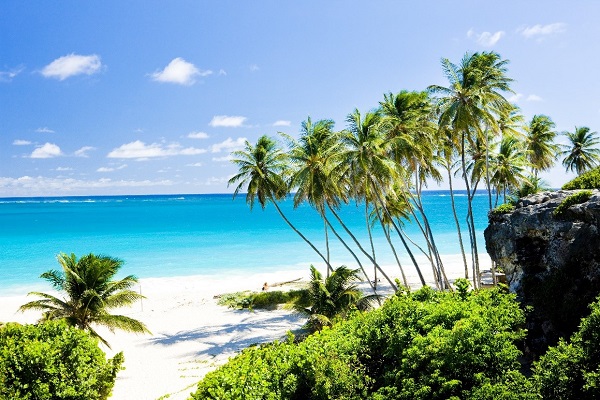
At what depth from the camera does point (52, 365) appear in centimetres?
1049

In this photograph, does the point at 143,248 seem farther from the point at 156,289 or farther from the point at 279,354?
the point at 279,354

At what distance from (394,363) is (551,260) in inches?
302

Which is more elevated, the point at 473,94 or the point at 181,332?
the point at 473,94

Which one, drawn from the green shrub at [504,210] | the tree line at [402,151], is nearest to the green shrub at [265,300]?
the tree line at [402,151]

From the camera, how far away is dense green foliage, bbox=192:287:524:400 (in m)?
7.72

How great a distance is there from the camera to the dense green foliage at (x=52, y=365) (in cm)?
1011

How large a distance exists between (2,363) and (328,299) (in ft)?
36.7

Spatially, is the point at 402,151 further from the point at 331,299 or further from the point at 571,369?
the point at 571,369

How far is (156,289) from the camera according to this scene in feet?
108

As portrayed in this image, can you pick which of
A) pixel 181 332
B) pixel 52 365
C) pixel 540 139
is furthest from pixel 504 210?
pixel 540 139

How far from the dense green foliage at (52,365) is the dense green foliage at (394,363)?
184 inches

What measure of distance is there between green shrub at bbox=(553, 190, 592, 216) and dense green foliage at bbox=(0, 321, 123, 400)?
1402cm

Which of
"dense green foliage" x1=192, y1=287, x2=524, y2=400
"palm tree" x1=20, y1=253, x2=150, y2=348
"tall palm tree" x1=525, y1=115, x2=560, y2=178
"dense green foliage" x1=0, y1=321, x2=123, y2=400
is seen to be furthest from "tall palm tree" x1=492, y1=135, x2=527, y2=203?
"dense green foliage" x1=0, y1=321, x2=123, y2=400

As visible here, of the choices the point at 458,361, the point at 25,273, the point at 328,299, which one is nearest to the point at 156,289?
the point at 25,273
